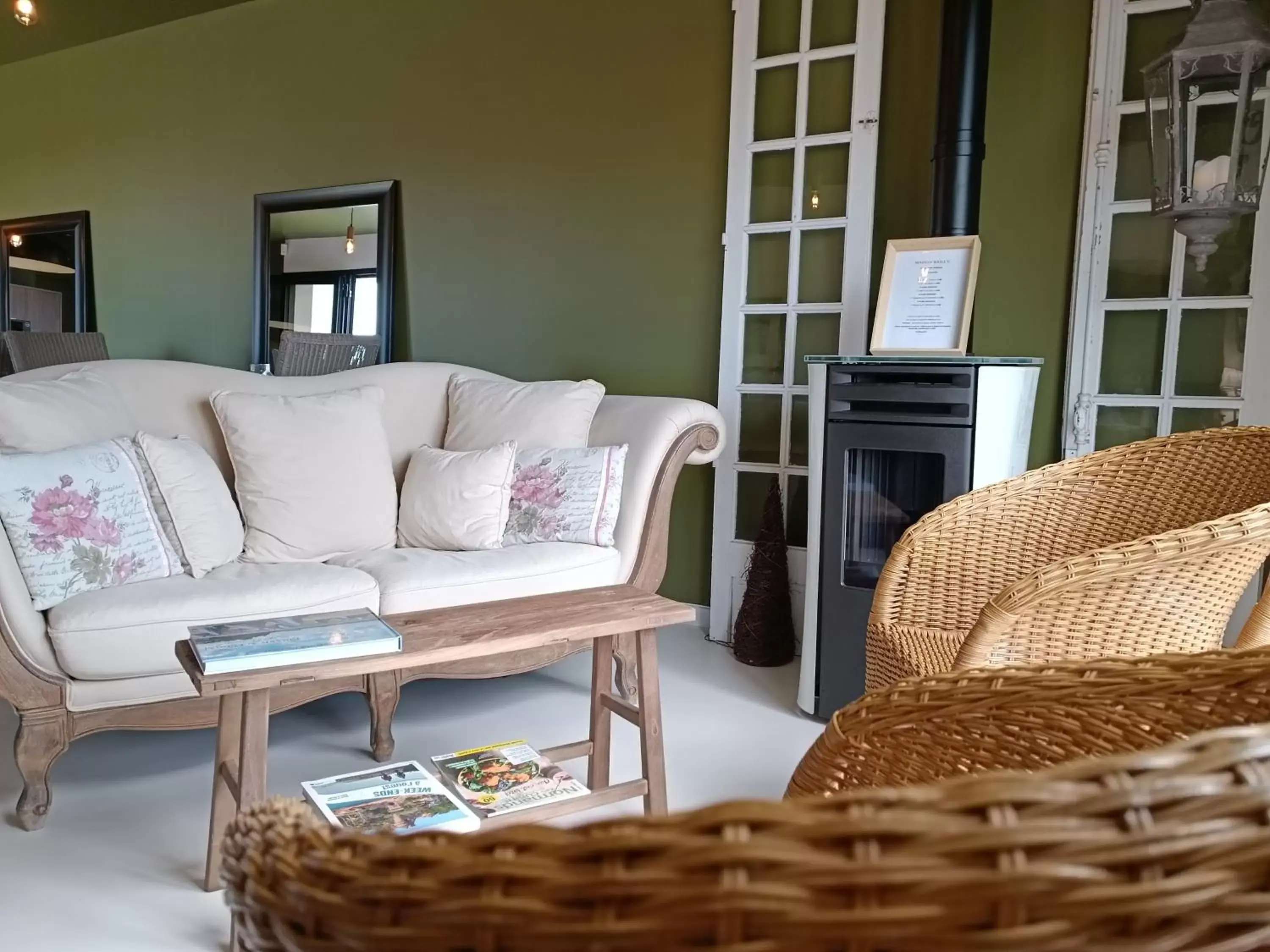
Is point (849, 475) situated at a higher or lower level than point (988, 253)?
lower

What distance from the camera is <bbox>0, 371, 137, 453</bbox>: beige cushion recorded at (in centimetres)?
247

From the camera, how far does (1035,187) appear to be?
3.15m

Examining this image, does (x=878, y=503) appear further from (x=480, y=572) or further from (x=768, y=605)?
(x=480, y=572)

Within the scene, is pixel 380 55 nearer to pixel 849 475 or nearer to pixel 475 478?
pixel 475 478

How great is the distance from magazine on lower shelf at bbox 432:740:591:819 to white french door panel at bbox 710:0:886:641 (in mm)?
1685

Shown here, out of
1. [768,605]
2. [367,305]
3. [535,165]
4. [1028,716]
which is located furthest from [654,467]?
[367,305]

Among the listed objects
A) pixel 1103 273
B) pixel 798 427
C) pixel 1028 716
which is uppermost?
pixel 1103 273

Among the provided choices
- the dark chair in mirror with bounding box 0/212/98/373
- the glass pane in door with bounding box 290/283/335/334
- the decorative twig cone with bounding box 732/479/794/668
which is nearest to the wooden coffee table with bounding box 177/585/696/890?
the decorative twig cone with bounding box 732/479/794/668

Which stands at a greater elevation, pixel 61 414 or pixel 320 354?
pixel 320 354

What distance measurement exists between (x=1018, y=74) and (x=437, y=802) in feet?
9.42

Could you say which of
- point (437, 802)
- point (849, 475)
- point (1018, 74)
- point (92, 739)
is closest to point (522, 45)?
point (1018, 74)

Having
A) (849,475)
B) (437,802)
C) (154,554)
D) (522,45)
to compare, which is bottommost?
(437,802)

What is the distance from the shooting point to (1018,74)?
10.3ft

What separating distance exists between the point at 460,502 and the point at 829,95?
200cm
